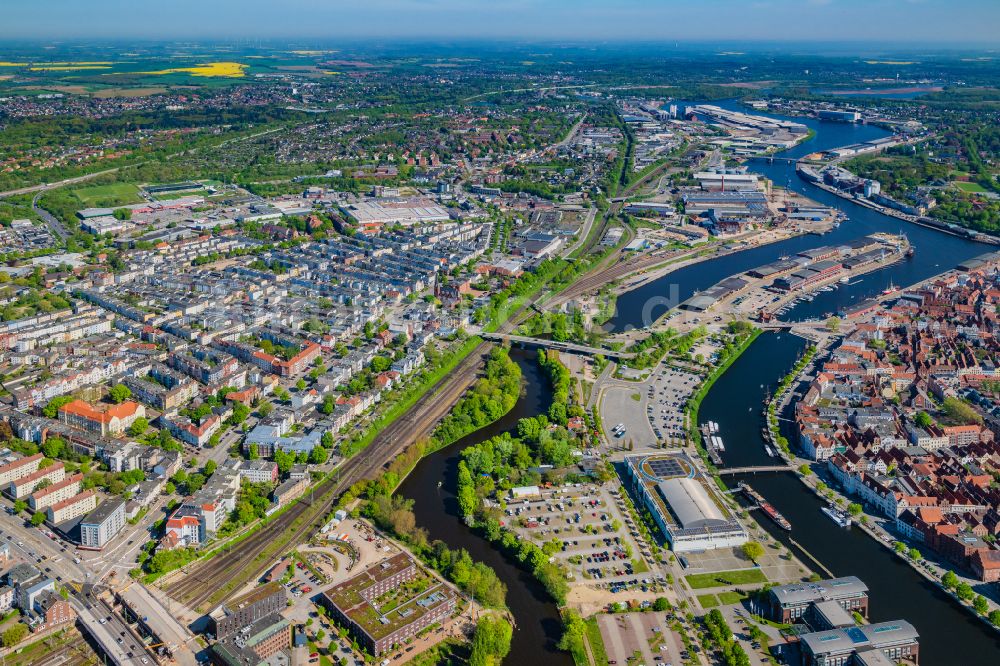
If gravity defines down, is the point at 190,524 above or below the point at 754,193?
below

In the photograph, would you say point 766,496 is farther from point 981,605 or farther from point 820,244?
point 820,244

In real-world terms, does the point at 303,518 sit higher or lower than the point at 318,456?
lower

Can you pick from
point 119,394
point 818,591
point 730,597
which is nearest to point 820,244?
point 818,591

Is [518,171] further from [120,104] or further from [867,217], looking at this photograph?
[120,104]

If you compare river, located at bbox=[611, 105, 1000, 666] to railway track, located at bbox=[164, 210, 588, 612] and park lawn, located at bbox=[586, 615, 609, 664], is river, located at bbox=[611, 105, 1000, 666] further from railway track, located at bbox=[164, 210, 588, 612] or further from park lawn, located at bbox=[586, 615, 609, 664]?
railway track, located at bbox=[164, 210, 588, 612]

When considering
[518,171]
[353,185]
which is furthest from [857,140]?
[353,185]

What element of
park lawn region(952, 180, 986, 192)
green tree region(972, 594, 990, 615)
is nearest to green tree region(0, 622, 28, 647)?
green tree region(972, 594, 990, 615)

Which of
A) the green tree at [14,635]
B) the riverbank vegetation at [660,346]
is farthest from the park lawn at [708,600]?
the green tree at [14,635]
